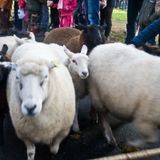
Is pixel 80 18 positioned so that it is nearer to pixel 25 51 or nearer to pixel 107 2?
pixel 107 2

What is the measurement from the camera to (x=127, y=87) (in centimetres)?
434

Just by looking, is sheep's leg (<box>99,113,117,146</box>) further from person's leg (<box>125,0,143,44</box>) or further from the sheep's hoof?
person's leg (<box>125,0,143,44</box>)

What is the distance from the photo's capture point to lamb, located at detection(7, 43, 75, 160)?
3658mm

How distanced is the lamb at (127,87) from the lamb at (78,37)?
4.67ft

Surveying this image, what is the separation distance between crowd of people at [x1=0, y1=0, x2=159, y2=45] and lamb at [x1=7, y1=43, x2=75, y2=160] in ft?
9.98

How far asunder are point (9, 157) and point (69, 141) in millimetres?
748

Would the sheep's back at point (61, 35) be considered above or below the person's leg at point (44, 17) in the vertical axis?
above

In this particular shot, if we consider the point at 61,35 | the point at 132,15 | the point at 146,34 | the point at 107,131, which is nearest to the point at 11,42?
the point at 61,35

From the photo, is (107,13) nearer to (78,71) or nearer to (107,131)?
(78,71)

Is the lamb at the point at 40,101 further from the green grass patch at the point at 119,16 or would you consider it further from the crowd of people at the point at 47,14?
the green grass patch at the point at 119,16

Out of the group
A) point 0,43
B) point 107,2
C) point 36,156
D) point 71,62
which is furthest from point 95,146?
point 107,2

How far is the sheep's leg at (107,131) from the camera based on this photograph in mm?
4840

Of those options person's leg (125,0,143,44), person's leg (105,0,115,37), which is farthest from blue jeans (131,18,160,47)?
Answer: person's leg (105,0,115,37)

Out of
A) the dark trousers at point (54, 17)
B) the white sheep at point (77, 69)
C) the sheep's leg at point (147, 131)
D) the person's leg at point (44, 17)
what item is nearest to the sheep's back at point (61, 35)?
the white sheep at point (77, 69)
